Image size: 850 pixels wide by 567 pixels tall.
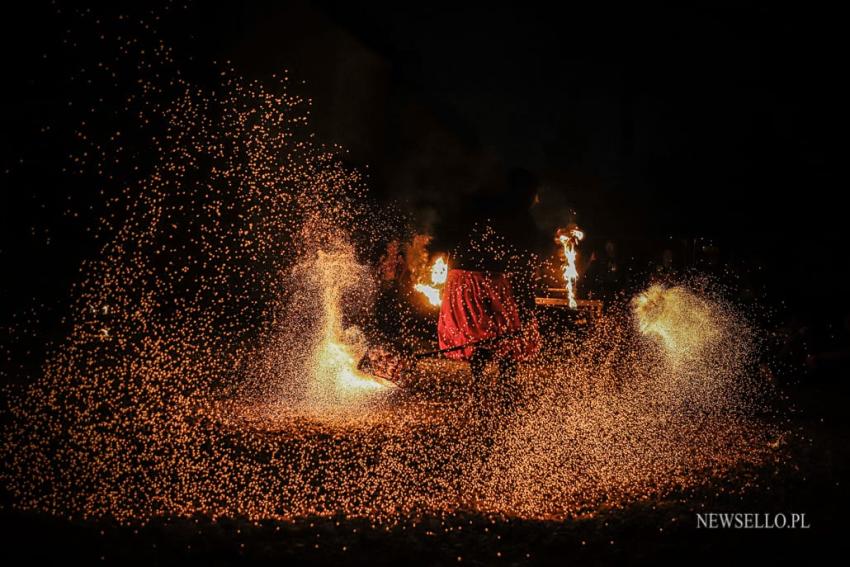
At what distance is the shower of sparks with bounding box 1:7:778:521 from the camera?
11.9 feet

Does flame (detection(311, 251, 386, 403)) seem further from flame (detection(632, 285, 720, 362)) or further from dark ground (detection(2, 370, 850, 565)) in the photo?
flame (detection(632, 285, 720, 362))

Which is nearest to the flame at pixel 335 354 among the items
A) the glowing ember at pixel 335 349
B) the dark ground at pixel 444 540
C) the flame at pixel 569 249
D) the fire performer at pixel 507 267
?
the glowing ember at pixel 335 349

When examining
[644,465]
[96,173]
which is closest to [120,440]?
[644,465]

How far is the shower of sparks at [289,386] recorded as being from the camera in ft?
11.9

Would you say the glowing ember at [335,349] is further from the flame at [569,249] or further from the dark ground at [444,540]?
the flame at [569,249]

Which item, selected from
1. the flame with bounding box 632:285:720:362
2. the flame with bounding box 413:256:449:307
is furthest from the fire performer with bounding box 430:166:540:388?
the flame with bounding box 413:256:449:307

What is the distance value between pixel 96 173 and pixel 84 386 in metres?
3.10

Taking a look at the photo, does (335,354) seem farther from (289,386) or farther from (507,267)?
(507,267)

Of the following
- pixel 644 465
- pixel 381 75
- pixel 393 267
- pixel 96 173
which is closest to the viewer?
pixel 644 465

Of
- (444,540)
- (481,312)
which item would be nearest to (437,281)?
(481,312)

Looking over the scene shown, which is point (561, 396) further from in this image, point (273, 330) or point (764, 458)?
point (273, 330)

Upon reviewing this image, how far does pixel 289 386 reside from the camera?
6.61 meters

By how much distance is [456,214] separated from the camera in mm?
11055

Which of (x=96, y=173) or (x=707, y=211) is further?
(x=707, y=211)
